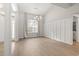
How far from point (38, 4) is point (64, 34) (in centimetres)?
74

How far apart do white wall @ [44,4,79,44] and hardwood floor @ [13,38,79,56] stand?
11 centimetres

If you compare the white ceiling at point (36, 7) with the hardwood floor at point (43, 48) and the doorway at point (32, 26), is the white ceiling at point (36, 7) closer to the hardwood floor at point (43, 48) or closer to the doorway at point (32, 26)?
the doorway at point (32, 26)

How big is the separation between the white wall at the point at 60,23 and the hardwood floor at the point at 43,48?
0.11 metres

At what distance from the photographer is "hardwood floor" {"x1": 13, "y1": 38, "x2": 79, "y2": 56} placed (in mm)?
2201

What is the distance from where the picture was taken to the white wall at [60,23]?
2250 mm

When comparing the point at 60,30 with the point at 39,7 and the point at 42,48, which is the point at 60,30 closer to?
the point at 42,48

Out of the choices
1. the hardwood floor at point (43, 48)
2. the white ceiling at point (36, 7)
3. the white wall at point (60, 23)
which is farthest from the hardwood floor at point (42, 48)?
the white ceiling at point (36, 7)

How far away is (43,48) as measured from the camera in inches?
89.3

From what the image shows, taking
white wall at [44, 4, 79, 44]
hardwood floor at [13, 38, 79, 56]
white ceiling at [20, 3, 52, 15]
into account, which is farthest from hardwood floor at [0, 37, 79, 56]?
white ceiling at [20, 3, 52, 15]

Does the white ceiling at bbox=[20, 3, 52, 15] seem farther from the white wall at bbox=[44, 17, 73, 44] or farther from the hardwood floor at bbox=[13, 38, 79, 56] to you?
the hardwood floor at bbox=[13, 38, 79, 56]

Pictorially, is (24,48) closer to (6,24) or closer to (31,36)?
(31,36)

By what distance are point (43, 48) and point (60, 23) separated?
1.87 feet

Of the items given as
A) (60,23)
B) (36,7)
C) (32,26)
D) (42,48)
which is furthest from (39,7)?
(42,48)

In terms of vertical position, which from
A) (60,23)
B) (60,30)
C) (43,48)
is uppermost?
(60,23)
